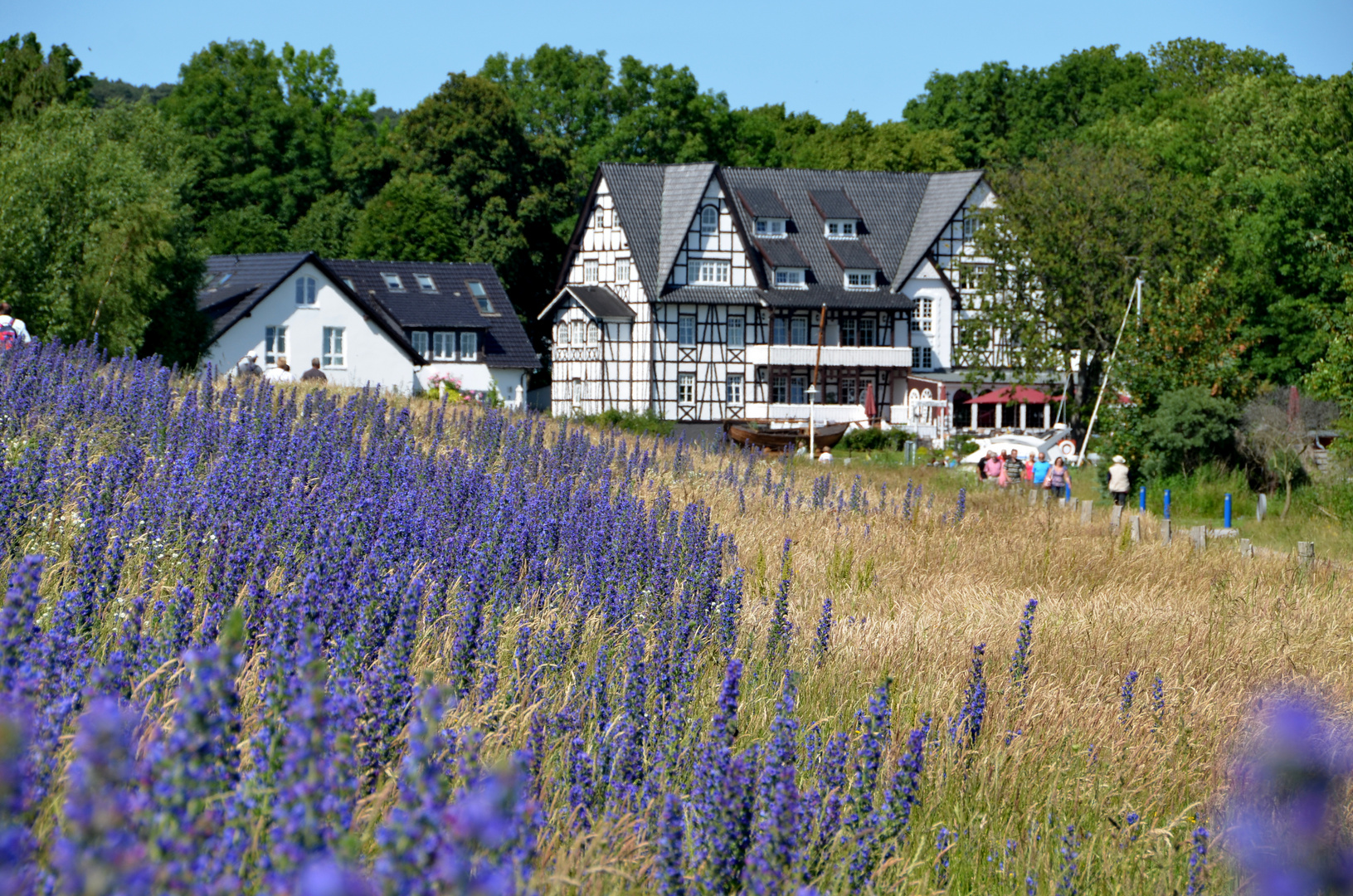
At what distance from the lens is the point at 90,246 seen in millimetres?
33500

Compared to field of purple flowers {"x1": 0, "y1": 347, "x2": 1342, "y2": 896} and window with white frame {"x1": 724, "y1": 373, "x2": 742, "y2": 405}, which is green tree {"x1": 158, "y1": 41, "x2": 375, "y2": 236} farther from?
field of purple flowers {"x1": 0, "y1": 347, "x2": 1342, "y2": 896}

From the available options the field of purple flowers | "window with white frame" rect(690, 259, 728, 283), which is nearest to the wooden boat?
"window with white frame" rect(690, 259, 728, 283)

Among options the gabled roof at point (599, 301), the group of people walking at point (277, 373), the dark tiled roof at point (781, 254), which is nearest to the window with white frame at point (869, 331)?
the dark tiled roof at point (781, 254)

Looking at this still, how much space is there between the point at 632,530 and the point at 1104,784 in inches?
127

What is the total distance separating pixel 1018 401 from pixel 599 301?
1587 cm

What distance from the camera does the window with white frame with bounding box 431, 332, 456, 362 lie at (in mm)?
52500

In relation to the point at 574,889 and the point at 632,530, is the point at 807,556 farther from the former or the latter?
the point at 574,889

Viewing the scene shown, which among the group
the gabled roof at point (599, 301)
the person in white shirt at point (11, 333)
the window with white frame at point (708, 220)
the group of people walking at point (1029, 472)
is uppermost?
the window with white frame at point (708, 220)

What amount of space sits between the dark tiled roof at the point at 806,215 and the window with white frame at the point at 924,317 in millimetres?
1389

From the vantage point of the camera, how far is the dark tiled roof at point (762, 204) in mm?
52156

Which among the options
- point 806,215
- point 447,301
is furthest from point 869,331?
point 447,301

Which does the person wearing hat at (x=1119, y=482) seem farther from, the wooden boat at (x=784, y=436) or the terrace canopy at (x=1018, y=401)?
the terrace canopy at (x=1018, y=401)

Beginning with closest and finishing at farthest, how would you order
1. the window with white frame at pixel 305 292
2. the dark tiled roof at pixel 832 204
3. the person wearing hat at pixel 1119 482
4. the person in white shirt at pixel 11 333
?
the person in white shirt at pixel 11 333
the person wearing hat at pixel 1119 482
the window with white frame at pixel 305 292
the dark tiled roof at pixel 832 204

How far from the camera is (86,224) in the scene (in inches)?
1344
